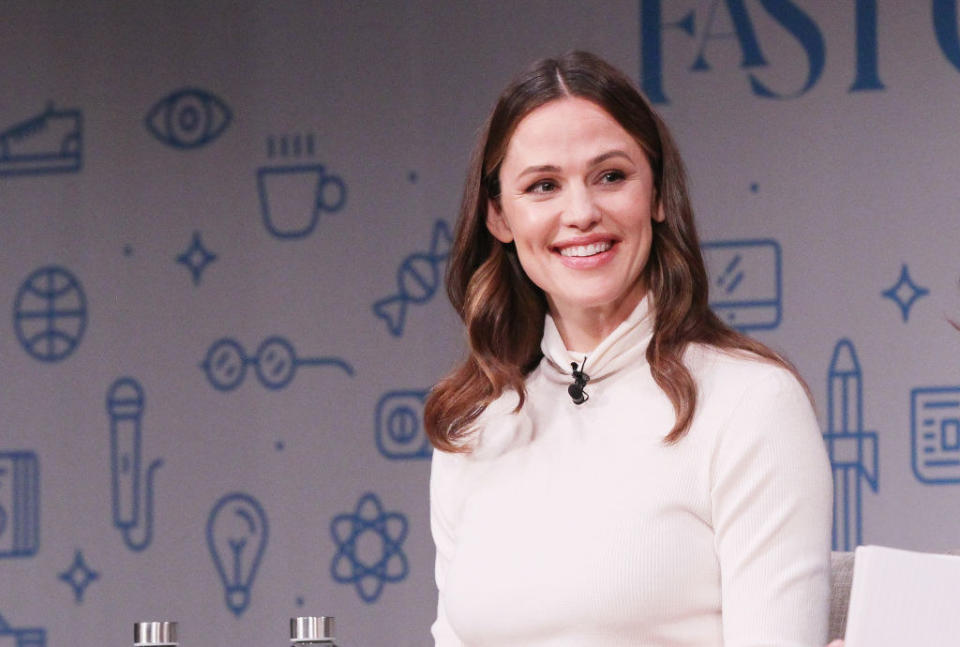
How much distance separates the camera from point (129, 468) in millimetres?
3242

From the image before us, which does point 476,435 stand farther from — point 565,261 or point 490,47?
point 490,47

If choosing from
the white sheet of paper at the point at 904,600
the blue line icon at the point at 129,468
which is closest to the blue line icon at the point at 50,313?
the blue line icon at the point at 129,468

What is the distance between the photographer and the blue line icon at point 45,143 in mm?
3359

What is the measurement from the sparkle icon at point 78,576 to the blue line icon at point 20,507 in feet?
0.31

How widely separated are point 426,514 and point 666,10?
3.91ft

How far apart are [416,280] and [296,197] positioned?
337mm

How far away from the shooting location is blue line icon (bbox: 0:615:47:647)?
327 cm

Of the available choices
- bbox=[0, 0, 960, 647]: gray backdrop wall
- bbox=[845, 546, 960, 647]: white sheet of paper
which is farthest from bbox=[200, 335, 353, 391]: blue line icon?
bbox=[845, 546, 960, 647]: white sheet of paper

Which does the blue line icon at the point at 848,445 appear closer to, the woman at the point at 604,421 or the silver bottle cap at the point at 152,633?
the woman at the point at 604,421

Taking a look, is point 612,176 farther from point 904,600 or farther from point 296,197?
point 296,197

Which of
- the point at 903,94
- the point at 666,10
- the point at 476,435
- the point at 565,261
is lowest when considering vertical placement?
the point at 476,435

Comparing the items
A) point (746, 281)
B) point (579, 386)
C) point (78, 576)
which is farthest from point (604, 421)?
point (78, 576)

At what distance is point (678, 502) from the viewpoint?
158cm

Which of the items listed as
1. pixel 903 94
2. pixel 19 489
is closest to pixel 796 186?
pixel 903 94
